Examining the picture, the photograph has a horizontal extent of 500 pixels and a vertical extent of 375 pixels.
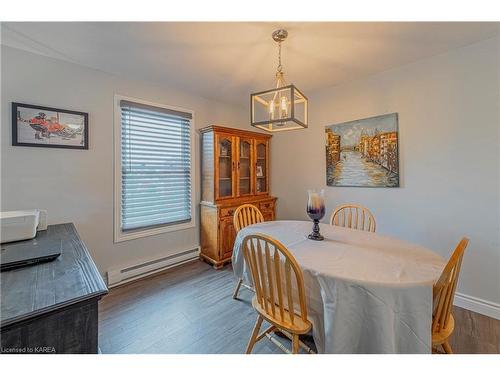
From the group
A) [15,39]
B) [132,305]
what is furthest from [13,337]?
[15,39]

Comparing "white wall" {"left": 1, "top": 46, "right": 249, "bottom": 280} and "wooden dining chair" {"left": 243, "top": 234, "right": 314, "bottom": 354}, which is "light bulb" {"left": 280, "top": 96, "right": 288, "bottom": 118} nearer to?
"wooden dining chair" {"left": 243, "top": 234, "right": 314, "bottom": 354}

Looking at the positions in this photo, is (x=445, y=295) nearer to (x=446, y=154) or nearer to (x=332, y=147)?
(x=446, y=154)

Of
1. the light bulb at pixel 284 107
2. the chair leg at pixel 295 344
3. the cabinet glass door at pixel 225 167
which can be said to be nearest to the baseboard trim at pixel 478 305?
the chair leg at pixel 295 344

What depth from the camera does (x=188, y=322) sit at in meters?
1.79

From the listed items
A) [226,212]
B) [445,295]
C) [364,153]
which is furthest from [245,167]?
[445,295]

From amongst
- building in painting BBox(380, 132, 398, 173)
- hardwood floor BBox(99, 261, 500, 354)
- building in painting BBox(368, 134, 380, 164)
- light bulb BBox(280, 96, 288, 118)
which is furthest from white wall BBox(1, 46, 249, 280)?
building in painting BBox(380, 132, 398, 173)

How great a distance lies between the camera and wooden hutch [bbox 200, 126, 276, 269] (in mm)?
2820

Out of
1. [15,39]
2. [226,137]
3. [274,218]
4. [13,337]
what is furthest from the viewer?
[274,218]

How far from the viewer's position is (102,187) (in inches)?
91.4

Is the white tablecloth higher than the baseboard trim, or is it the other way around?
the white tablecloth

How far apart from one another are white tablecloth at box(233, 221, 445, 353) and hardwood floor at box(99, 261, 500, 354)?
2.01ft
